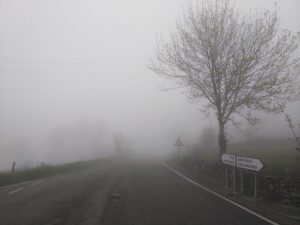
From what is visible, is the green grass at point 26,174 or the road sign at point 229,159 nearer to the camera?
the road sign at point 229,159

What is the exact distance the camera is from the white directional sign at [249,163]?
1190cm

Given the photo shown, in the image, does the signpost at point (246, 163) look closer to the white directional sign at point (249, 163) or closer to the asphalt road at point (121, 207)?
the white directional sign at point (249, 163)

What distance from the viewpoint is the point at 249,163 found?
498 inches

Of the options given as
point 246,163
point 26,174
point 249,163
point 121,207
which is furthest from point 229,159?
point 26,174

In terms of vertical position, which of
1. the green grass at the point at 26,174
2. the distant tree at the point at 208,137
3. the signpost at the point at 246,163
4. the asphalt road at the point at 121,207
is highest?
the distant tree at the point at 208,137

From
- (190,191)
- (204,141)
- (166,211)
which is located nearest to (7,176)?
(190,191)

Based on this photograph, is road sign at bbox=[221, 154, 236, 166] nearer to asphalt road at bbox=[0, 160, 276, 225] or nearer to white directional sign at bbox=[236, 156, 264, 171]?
white directional sign at bbox=[236, 156, 264, 171]

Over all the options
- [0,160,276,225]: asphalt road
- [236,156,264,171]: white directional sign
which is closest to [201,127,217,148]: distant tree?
[236,156,264,171]: white directional sign

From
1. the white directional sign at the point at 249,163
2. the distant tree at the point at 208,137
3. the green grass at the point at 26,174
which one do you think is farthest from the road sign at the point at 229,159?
the distant tree at the point at 208,137

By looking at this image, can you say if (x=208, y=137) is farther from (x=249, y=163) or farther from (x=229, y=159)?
(x=249, y=163)

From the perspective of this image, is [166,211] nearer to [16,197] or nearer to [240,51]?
[16,197]

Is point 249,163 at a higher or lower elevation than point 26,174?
higher

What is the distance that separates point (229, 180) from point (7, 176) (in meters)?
12.9

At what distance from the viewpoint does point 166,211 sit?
8984 mm
